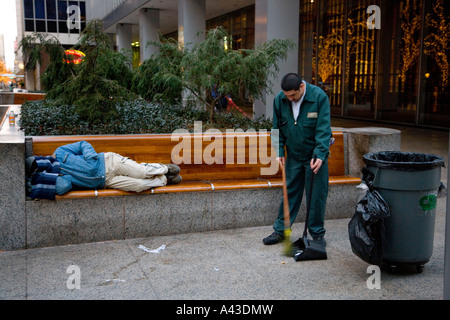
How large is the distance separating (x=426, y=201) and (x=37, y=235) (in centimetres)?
379

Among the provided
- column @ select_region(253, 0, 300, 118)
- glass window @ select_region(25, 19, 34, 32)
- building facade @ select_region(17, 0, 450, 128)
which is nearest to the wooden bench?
building facade @ select_region(17, 0, 450, 128)

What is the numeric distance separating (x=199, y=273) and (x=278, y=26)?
9.15 meters

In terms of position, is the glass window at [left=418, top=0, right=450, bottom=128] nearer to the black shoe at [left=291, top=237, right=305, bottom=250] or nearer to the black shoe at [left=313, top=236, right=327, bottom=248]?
the black shoe at [left=313, top=236, right=327, bottom=248]

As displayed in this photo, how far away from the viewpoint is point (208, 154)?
19.5ft

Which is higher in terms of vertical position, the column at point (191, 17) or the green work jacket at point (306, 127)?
the column at point (191, 17)

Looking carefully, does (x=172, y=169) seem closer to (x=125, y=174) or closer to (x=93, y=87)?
(x=125, y=174)

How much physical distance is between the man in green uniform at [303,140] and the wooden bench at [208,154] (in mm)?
770

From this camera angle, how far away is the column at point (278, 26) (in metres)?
12.1

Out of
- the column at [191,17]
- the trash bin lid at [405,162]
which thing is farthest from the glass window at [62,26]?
the trash bin lid at [405,162]

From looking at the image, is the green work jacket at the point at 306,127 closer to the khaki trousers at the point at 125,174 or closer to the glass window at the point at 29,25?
the khaki trousers at the point at 125,174

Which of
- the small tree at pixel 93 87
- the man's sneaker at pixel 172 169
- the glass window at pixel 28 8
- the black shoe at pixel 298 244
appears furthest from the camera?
the glass window at pixel 28 8

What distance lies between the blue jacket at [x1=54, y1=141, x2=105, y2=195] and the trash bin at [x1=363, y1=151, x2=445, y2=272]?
9.26ft

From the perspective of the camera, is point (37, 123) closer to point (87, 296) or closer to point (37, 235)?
point (37, 235)

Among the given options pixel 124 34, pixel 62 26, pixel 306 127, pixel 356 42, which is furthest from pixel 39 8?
pixel 306 127
